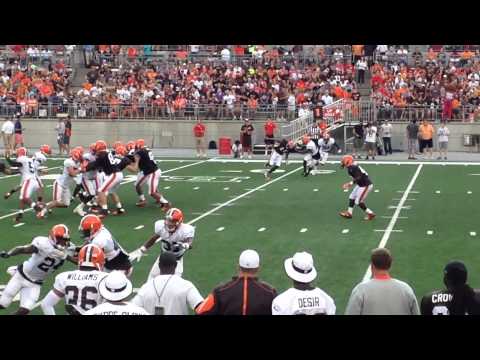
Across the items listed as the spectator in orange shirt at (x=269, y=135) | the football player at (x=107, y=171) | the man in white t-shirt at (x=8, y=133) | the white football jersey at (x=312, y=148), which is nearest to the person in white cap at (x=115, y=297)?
the football player at (x=107, y=171)

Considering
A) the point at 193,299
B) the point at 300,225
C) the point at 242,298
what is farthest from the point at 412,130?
the point at 242,298

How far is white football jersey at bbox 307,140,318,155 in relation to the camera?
24531 mm

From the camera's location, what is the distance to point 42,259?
987 cm

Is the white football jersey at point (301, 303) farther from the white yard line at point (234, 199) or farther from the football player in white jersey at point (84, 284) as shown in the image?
the white yard line at point (234, 199)

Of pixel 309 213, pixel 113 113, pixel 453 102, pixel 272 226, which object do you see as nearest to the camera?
pixel 272 226

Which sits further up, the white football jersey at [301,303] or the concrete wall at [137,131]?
the concrete wall at [137,131]

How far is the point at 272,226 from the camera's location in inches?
649

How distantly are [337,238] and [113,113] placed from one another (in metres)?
22.6

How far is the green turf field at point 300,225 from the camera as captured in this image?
12.7 meters

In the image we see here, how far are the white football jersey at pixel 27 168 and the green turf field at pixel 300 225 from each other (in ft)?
2.73

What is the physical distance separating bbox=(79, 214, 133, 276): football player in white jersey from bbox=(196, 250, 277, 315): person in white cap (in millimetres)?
2892

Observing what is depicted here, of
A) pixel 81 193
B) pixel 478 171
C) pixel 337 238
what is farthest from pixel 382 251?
pixel 478 171

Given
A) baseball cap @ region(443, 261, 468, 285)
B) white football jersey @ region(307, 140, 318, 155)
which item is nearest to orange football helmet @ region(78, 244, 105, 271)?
baseball cap @ region(443, 261, 468, 285)

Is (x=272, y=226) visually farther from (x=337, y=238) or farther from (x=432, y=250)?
(x=432, y=250)
